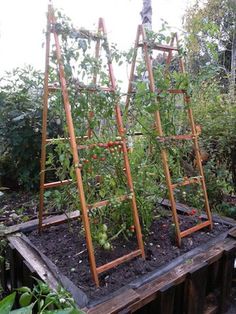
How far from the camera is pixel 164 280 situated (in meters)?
1.51

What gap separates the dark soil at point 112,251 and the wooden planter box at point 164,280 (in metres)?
0.06

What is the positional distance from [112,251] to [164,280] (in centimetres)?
43

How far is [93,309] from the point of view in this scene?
127 centimetres

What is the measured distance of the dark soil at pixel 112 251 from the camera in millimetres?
1546

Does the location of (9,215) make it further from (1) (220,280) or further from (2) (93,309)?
(1) (220,280)

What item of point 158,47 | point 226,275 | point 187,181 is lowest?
point 226,275

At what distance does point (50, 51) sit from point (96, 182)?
919 mm

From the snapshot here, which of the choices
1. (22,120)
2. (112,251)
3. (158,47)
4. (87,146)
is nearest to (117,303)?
(112,251)

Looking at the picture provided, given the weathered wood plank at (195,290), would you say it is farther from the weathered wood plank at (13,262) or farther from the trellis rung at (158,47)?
the trellis rung at (158,47)

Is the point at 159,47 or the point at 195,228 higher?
the point at 159,47

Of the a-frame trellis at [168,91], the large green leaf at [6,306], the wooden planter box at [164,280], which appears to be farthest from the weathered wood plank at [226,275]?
the large green leaf at [6,306]

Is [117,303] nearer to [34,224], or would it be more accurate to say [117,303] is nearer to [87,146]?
[87,146]

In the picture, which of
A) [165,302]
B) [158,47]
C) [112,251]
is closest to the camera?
[165,302]

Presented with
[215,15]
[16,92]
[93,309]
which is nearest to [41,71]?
[16,92]
